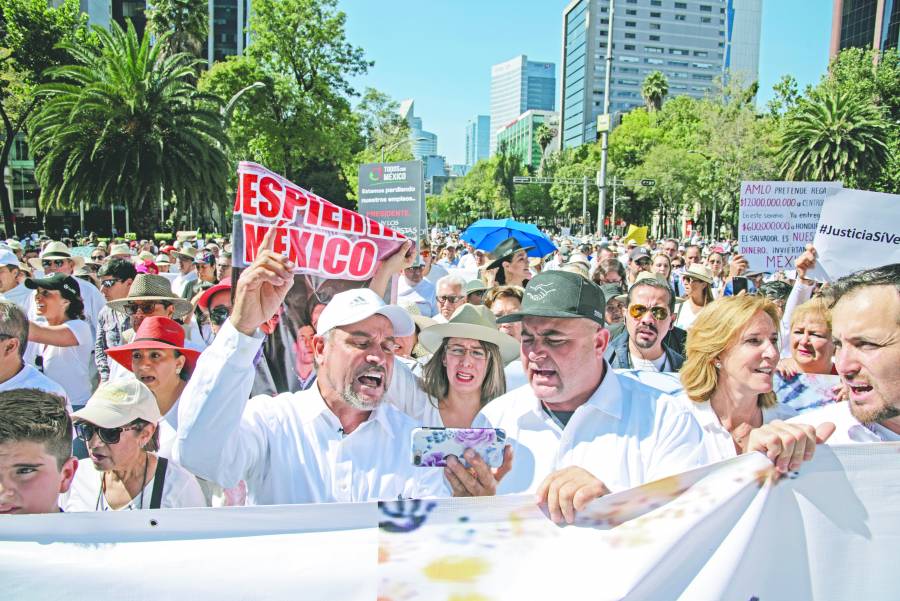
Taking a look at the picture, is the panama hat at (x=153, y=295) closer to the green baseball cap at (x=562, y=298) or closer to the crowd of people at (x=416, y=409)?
the crowd of people at (x=416, y=409)

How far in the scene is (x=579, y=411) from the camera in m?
2.82

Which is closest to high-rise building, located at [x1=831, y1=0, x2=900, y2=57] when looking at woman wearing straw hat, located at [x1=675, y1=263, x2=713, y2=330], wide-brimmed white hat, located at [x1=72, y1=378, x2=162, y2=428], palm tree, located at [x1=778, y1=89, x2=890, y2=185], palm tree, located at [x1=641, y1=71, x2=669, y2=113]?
palm tree, located at [x1=641, y1=71, x2=669, y2=113]

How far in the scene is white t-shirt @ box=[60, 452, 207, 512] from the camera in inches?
113

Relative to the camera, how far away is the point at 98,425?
2934 millimetres

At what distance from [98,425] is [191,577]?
1124mm

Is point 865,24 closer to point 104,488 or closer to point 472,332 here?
point 472,332

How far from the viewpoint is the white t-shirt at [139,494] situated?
9.40 feet

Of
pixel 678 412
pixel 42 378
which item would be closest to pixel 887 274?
pixel 678 412

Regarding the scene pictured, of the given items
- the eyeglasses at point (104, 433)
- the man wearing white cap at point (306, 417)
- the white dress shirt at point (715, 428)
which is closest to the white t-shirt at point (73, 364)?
the eyeglasses at point (104, 433)

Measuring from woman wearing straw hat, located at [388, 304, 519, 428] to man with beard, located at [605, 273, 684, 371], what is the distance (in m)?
1.19

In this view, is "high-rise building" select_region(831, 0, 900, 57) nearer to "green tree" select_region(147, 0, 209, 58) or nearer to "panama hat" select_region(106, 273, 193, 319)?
"green tree" select_region(147, 0, 209, 58)

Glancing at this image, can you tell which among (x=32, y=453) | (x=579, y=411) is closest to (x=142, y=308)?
(x=32, y=453)

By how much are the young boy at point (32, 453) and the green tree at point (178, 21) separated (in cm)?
3421

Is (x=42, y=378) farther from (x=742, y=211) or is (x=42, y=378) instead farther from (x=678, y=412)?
(x=742, y=211)
